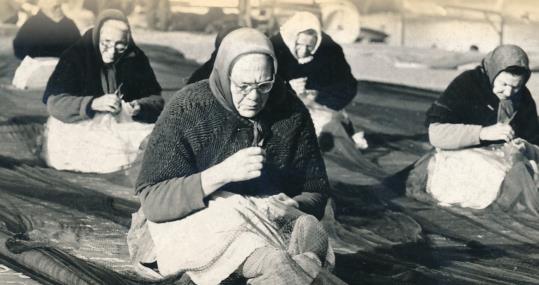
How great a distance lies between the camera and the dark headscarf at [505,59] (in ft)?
26.7

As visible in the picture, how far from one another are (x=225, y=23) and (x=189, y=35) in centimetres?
40

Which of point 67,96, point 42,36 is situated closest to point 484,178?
point 67,96

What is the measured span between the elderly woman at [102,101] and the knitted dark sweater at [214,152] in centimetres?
205

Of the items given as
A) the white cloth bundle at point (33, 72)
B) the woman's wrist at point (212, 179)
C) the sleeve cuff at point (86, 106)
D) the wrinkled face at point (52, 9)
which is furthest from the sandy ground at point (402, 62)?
the woman's wrist at point (212, 179)

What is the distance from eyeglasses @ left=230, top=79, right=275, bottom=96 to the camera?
6.06m

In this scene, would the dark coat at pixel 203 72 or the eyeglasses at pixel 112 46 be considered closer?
the dark coat at pixel 203 72

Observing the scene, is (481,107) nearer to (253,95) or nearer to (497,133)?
(497,133)

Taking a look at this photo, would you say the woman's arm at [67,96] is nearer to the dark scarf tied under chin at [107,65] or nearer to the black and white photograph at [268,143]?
the black and white photograph at [268,143]

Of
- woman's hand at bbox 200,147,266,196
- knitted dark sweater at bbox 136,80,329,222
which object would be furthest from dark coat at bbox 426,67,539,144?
woman's hand at bbox 200,147,266,196

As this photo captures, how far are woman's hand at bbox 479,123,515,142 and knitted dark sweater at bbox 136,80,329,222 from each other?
2.19 m

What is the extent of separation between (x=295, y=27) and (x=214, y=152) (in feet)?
10.2

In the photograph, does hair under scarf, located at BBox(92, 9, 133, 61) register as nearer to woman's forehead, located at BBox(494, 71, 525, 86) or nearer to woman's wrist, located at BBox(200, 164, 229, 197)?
woman's forehead, located at BBox(494, 71, 525, 86)

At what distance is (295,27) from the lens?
923 cm

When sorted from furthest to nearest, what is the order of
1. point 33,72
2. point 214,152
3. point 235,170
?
1. point 33,72
2. point 214,152
3. point 235,170
